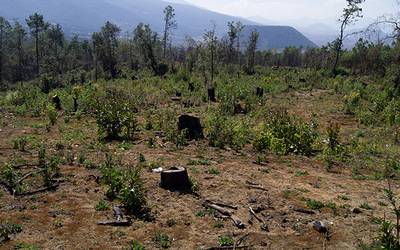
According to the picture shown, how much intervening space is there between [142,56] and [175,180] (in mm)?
55915

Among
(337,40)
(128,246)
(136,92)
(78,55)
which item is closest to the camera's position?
(128,246)

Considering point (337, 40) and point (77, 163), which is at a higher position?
point (337, 40)

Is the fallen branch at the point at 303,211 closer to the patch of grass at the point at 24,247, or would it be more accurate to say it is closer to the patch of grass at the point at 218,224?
the patch of grass at the point at 218,224

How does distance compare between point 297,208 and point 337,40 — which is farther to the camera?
point 337,40

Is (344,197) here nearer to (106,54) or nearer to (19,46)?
(106,54)

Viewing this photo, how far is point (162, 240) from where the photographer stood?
8.68 metres

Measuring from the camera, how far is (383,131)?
2027 centimetres

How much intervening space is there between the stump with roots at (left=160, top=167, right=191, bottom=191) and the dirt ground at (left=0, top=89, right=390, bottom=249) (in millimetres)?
219

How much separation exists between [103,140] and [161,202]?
273 inches

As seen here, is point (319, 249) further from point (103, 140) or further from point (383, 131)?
point (383, 131)

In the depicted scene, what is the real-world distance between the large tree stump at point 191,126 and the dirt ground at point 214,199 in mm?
1865

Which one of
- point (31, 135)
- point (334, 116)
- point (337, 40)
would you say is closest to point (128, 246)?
point (31, 135)

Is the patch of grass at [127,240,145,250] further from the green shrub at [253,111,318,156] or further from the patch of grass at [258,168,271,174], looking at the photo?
the green shrub at [253,111,318,156]

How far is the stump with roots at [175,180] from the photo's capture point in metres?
11.4
